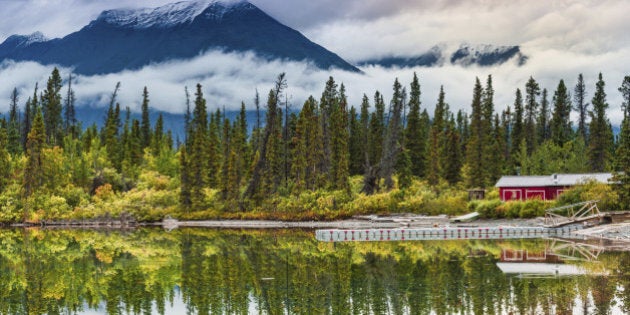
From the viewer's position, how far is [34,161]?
2886 inches

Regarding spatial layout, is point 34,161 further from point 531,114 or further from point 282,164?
point 531,114

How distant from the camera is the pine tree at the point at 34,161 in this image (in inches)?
2852

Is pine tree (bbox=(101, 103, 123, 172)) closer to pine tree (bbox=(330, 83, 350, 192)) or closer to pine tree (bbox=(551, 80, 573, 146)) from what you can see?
pine tree (bbox=(330, 83, 350, 192))

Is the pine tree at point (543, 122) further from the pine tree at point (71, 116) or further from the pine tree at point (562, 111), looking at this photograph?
the pine tree at point (71, 116)

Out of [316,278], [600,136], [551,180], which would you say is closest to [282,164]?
[551,180]

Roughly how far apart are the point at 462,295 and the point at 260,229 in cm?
3814

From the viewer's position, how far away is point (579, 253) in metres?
35.5

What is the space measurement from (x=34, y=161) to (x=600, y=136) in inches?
2559

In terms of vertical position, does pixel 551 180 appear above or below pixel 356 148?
below

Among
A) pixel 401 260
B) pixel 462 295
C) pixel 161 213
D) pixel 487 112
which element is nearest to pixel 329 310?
pixel 462 295

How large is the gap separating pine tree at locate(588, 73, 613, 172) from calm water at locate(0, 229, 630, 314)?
43.5 metres

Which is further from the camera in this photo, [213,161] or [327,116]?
[327,116]

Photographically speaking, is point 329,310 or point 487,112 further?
point 487,112

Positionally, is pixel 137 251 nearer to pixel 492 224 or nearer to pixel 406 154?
pixel 492 224
